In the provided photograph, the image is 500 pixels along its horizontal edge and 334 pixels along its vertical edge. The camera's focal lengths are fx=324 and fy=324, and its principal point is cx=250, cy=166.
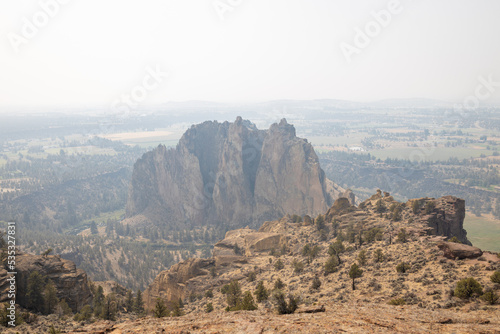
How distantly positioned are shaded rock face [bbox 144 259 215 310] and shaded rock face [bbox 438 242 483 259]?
38.4 meters

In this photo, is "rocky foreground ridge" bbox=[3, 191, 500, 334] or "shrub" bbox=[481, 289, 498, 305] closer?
"rocky foreground ridge" bbox=[3, 191, 500, 334]

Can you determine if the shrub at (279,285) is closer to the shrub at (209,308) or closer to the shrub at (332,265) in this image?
the shrub at (332,265)

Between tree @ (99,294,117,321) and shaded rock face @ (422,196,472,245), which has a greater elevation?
shaded rock face @ (422,196,472,245)

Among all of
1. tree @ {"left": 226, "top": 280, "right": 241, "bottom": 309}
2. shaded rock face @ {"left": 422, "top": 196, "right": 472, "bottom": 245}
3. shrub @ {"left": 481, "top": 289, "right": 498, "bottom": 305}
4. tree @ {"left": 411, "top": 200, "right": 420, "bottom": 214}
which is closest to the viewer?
shrub @ {"left": 481, "top": 289, "right": 498, "bottom": 305}

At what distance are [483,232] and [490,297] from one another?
13544 centimetres

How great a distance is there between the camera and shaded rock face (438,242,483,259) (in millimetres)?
35884

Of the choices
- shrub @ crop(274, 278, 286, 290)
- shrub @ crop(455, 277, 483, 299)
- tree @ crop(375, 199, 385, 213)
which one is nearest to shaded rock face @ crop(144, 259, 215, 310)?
shrub @ crop(274, 278, 286, 290)

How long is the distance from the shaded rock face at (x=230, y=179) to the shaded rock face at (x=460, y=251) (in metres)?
87.5

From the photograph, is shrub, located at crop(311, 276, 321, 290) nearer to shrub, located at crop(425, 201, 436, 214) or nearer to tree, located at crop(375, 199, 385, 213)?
shrub, located at crop(425, 201, 436, 214)

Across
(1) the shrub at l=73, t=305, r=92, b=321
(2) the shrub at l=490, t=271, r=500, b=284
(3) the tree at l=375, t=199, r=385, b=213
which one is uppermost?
(2) the shrub at l=490, t=271, r=500, b=284

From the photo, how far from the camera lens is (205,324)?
76.4 feet

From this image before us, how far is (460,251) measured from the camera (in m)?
36.4

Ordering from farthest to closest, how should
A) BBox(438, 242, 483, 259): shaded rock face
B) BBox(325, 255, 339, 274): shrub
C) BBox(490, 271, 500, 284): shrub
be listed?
BBox(325, 255, 339, 274): shrub < BBox(438, 242, 483, 259): shaded rock face < BBox(490, 271, 500, 284): shrub

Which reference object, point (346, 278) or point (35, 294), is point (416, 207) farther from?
point (35, 294)
